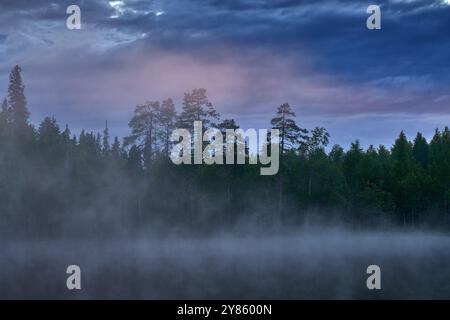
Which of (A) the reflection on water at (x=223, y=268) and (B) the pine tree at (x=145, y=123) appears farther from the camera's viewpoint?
(B) the pine tree at (x=145, y=123)

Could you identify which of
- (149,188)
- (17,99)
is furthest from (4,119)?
(149,188)

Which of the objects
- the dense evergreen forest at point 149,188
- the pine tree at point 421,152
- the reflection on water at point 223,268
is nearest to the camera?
the reflection on water at point 223,268

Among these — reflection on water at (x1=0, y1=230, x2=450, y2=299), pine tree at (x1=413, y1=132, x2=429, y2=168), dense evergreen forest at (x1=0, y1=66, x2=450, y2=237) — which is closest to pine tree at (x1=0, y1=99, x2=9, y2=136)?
dense evergreen forest at (x1=0, y1=66, x2=450, y2=237)

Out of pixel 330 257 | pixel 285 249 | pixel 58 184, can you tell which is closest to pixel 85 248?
pixel 58 184

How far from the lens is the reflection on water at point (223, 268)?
32469 millimetres

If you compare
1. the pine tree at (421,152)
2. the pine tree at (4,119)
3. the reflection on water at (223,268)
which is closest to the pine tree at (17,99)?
the pine tree at (4,119)

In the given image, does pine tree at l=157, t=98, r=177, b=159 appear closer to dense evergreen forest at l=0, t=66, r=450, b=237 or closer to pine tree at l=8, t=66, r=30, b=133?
dense evergreen forest at l=0, t=66, r=450, b=237

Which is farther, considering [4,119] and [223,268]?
[4,119]

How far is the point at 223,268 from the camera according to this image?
40.8 meters

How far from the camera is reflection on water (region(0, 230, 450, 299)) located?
32.5 m

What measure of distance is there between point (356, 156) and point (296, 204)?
17828 mm

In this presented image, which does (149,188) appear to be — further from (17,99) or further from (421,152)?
(421,152)

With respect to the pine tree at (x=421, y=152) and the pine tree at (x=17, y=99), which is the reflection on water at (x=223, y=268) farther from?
the pine tree at (x=421, y=152)
